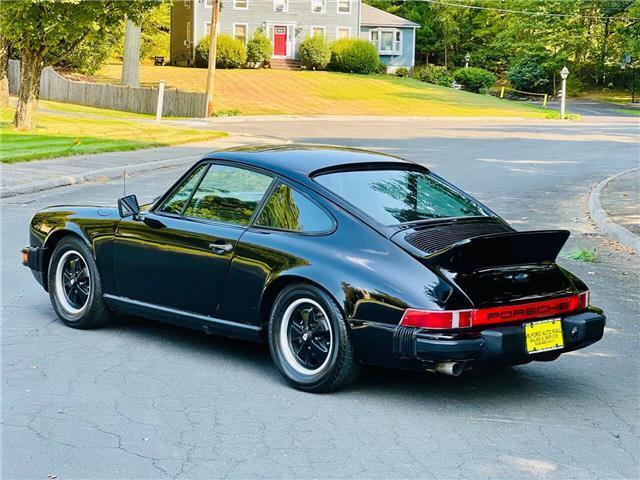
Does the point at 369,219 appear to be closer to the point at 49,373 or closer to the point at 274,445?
the point at 274,445

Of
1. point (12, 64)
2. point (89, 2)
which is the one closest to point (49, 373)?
point (89, 2)

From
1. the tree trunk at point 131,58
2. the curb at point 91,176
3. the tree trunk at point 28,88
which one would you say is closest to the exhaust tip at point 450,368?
the curb at point 91,176

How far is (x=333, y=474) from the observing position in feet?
15.7

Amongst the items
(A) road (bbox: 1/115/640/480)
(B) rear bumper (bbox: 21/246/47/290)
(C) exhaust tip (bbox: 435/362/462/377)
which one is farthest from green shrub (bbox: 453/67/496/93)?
(C) exhaust tip (bbox: 435/362/462/377)

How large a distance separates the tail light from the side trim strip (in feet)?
3.99

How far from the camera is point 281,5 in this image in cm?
7088

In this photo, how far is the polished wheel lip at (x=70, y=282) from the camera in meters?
7.61

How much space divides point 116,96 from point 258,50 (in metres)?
22.9

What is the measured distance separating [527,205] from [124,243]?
10193mm

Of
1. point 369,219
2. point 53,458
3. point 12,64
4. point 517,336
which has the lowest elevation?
point 53,458

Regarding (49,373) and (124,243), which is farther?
(124,243)

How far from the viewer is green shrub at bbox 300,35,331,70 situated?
68.9 m

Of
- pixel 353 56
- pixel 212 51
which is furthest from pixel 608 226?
pixel 353 56

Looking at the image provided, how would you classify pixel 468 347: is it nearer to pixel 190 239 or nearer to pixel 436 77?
pixel 190 239
